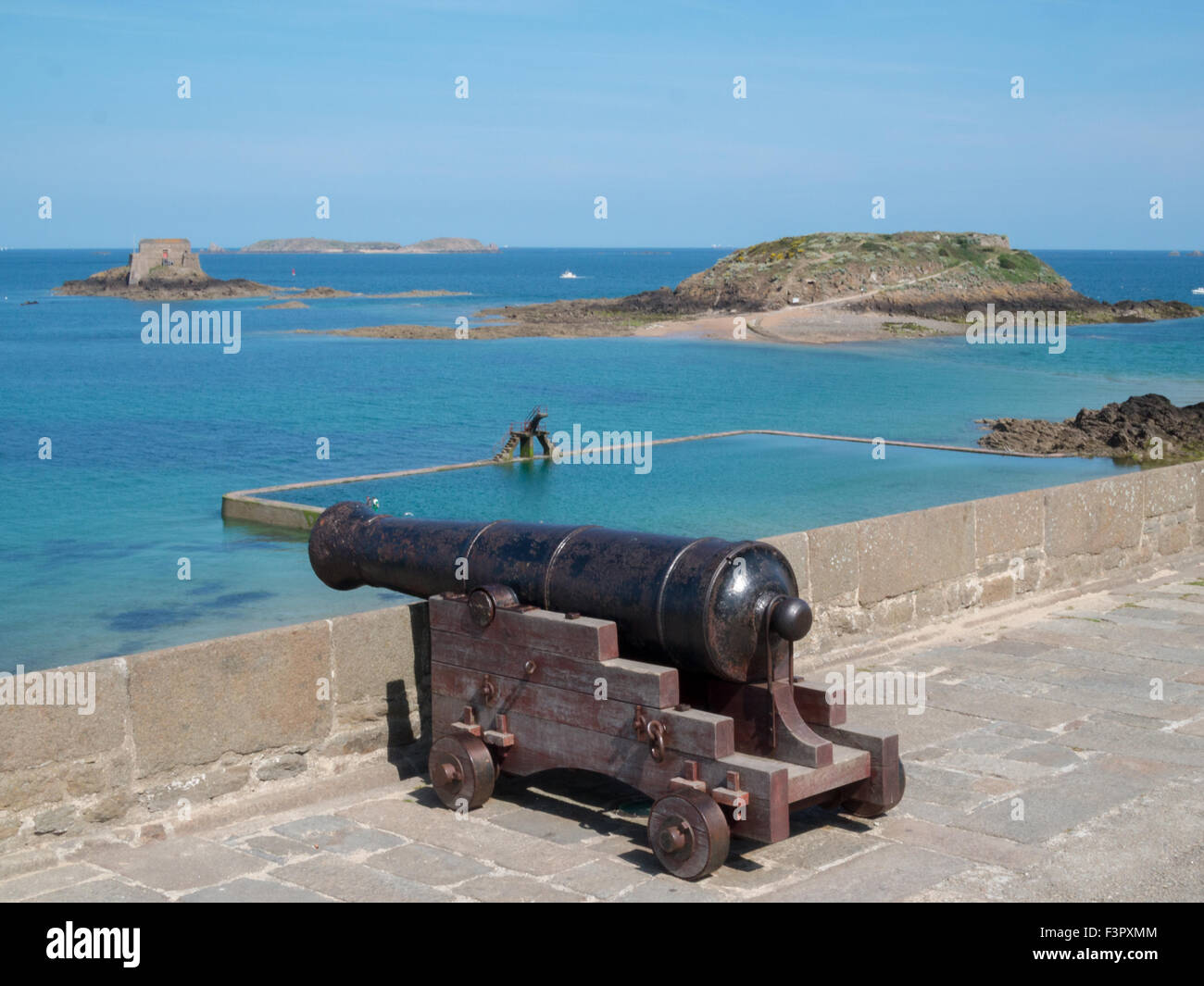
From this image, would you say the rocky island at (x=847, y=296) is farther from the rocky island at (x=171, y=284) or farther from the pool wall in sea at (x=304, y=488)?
the pool wall in sea at (x=304, y=488)

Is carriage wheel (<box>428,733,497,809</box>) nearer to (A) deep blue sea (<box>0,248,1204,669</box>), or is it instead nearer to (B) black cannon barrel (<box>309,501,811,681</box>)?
(B) black cannon barrel (<box>309,501,811,681</box>)

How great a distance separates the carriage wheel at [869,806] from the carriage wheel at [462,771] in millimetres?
1305

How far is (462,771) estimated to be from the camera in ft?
16.7

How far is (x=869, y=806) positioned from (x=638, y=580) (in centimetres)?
118

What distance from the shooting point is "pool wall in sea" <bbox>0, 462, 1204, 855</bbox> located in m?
4.70

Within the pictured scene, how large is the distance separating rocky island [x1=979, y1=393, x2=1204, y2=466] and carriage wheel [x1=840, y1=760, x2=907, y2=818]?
26.9m

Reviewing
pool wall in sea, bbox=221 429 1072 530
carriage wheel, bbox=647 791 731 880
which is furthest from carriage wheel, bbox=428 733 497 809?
pool wall in sea, bbox=221 429 1072 530

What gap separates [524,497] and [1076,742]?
20.3m

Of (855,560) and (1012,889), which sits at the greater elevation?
(855,560)

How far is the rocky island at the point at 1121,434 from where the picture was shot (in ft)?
101

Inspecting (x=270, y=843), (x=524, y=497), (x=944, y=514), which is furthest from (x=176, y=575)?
(x=270, y=843)

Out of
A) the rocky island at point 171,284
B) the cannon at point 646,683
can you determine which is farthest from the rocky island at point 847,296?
the cannon at point 646,683

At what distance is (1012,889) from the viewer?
434 centimetres
